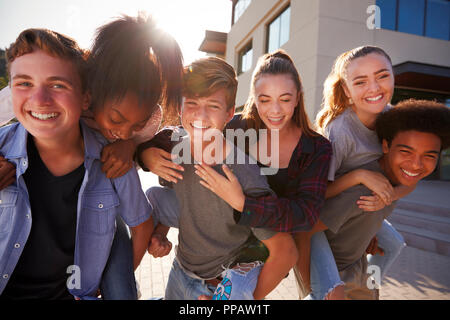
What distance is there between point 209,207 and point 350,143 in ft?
3.15

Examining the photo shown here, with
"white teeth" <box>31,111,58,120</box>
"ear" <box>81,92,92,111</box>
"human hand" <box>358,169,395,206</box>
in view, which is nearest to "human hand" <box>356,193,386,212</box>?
"human hand" <box>358,169,395,206</box>

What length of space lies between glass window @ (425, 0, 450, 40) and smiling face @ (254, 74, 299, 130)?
480 inches

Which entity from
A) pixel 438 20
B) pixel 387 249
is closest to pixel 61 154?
pixel 387 249

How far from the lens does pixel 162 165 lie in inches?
58.3

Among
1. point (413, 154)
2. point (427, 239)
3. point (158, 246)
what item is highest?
point (413, 154)

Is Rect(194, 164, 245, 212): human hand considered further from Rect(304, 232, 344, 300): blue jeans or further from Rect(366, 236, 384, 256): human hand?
Rect(366, 236, 384, 256): human hand

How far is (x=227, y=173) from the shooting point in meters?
1.36

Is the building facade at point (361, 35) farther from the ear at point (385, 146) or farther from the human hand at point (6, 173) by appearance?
the human hand at point (6, 173)

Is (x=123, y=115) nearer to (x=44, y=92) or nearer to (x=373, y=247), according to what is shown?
(x=44, y=92)

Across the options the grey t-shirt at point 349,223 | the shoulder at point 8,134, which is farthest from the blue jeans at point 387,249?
the shoulder at point 8,134

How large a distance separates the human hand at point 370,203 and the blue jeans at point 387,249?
0.67 meters

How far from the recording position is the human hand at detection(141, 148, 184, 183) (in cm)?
147

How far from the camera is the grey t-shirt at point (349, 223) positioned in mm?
1574
